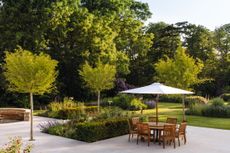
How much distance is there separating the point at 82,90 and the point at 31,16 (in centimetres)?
A: 928

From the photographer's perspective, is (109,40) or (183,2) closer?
(183,2)

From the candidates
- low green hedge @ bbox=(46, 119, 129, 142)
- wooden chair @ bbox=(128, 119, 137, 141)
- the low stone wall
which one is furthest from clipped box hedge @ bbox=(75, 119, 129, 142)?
the low stone wall

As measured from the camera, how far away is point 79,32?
27859mm

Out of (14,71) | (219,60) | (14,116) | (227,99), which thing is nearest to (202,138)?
(14,71)

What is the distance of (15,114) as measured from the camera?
1792cm

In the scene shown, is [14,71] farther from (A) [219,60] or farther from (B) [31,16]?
(A) [219,60]

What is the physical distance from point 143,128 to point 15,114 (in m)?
9.66

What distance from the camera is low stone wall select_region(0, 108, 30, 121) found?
17594 mm

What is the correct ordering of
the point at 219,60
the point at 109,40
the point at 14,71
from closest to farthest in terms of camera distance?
1. the point at 14,71
2. the point at 109,40
3. the point at 219,60

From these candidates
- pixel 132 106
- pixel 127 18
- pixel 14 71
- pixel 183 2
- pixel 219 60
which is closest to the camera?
pixel 14 71

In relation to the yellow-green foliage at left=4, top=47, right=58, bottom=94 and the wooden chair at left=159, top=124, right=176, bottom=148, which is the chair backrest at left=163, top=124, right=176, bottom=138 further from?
the yellow-green foliage at left=4, top=47, right=58, bottom=94

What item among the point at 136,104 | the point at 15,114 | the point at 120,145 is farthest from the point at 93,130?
the point at 136,104

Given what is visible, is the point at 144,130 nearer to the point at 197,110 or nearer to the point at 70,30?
the point at 197,110

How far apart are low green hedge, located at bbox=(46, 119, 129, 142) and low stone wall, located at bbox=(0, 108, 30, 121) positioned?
15.0ft
